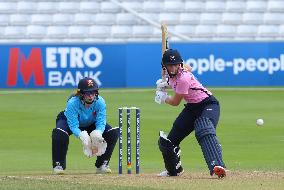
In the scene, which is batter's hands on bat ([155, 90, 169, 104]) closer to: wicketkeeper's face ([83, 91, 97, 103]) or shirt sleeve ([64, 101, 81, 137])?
wicketkeeper's face ([83, 91, 97, 103])

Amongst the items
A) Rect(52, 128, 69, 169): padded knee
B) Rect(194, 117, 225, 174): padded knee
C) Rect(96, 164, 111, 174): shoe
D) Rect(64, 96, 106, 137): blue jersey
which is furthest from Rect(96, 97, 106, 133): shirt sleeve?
Rect(194, 117, 225, 174): padded knee

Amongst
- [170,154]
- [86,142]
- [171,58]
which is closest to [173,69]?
[171,58]

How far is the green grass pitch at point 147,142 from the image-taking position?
37.9 feet

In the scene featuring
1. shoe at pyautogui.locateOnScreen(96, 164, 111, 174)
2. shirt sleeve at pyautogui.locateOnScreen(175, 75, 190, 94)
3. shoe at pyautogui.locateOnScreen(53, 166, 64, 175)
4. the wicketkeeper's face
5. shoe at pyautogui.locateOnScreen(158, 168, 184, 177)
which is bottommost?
shoe at pyautogui.locateOnScreen(96, 164, 111, 174)

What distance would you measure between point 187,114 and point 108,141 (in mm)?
1315

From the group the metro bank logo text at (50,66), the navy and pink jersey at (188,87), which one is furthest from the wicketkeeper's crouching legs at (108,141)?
the metro bank logo text at (50,66)

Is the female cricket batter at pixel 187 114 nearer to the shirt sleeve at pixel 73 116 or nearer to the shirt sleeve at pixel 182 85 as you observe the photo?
A: the shirt sleeve at pixel 182 85

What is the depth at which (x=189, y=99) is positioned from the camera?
40.2ft

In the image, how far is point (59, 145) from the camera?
12883 mm

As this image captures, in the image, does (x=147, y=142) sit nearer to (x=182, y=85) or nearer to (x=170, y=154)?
(x=170, y=154)

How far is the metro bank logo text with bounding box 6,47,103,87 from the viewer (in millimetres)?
29500

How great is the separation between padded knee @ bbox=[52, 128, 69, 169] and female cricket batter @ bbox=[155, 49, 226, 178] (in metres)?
1.27

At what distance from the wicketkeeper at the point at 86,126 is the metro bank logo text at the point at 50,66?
16.4m

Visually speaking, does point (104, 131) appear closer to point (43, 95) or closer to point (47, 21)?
point (43, 95)
